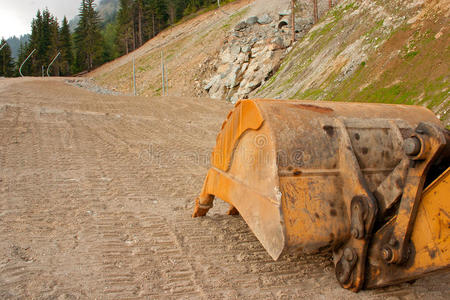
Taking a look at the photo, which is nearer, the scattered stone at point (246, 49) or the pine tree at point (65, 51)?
the scattered stone at point (246, 49)

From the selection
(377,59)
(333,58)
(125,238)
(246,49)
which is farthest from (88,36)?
(125,238)

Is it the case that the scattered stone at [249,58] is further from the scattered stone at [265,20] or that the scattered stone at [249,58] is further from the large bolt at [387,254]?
the large bolt at [387,254]

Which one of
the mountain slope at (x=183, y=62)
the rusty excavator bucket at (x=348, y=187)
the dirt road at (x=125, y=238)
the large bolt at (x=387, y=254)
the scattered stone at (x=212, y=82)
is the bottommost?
the dirt road at (x=125, y=238)

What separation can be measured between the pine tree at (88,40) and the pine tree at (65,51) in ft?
5.12

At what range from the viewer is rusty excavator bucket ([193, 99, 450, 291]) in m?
2.37

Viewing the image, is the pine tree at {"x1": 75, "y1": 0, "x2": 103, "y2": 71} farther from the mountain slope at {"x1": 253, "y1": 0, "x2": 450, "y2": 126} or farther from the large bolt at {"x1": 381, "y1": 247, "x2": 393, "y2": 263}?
the large bolt at {"x1": 381, "y1": 247, "x2": 393, "y2": 263}

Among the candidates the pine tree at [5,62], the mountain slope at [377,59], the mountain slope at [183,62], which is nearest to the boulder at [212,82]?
the mountain slope at [183,62]

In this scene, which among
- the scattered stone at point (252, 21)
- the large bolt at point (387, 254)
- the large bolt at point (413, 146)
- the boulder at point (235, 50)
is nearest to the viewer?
the large bolt at point (413, 146)

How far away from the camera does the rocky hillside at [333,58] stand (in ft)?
32.9

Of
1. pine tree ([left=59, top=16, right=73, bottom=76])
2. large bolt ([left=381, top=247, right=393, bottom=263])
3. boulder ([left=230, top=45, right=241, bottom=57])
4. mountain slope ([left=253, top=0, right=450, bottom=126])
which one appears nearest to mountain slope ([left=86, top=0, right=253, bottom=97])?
boulder ([left=230, top=45, right=241, bottom=57])

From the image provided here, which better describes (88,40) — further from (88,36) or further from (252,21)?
(252,21)

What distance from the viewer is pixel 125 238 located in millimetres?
3811

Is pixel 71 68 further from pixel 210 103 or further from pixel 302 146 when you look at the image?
pixel 302 146

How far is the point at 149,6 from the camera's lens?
67312 mm
